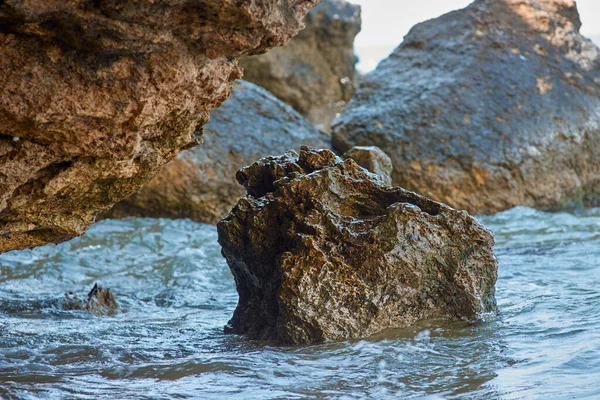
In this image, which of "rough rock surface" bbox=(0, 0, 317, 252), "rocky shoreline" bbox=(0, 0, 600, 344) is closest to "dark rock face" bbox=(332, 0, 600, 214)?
"rocky shoreline" bbox=(0, 0, 600, 344)

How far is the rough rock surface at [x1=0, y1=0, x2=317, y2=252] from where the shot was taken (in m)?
2.81

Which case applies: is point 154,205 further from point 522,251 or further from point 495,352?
point 495,352

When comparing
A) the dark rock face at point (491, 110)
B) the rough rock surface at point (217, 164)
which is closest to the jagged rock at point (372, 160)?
the rough rock surface at point (217, 164)

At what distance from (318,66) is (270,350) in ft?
40.2

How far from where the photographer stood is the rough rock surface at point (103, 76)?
9.21 ft

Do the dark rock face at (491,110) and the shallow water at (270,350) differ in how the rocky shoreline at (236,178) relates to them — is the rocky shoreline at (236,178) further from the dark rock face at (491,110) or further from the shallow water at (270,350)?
the dark rock face at (491,110)

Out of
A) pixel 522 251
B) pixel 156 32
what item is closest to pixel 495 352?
pixel 156 32

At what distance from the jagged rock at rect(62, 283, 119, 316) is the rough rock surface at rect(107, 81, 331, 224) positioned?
10.7ft

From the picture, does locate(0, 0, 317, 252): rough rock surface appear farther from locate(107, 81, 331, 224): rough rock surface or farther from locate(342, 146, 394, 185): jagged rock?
locate(107, 81, 331, 224): rough rock surface

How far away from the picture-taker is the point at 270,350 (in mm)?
3643

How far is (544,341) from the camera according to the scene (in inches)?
145

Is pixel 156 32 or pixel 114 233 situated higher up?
pixel 156 32

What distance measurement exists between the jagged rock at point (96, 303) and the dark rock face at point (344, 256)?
1.09 m

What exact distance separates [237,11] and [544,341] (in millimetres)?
2194
